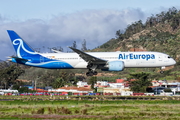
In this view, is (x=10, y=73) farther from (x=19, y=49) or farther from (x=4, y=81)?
(x=19, y=49)

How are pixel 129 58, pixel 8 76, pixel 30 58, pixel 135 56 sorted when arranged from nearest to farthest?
pixel 135 56 < pixel 129 58 < pixel 30 58 < pixel 8 76

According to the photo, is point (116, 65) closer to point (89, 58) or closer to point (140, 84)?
point (89, 58)

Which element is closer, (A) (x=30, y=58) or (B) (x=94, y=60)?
(B) (x=94, y=60)

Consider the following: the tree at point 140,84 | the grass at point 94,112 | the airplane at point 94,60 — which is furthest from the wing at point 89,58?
the tree at point 140,84

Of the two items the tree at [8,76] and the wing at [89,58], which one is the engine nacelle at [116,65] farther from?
the tree at [8,76]

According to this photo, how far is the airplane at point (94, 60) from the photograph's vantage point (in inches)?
1987

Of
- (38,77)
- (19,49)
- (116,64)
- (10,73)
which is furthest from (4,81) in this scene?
(116,64)

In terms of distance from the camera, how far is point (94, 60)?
50781mm

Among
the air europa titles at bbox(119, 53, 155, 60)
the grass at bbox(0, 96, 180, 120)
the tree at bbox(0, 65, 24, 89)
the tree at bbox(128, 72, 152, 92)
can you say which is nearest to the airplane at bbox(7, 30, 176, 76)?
the air europa titles at bbox(119, 53, 155, 60)

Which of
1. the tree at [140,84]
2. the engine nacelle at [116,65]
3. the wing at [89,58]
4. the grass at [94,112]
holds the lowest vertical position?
the grass at [94,112]

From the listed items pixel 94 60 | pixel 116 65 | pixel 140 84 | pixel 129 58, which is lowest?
pixel 140 84

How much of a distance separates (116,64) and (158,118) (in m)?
23.2

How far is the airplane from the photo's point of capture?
5047cm

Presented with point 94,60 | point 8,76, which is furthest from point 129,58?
point 8,76
